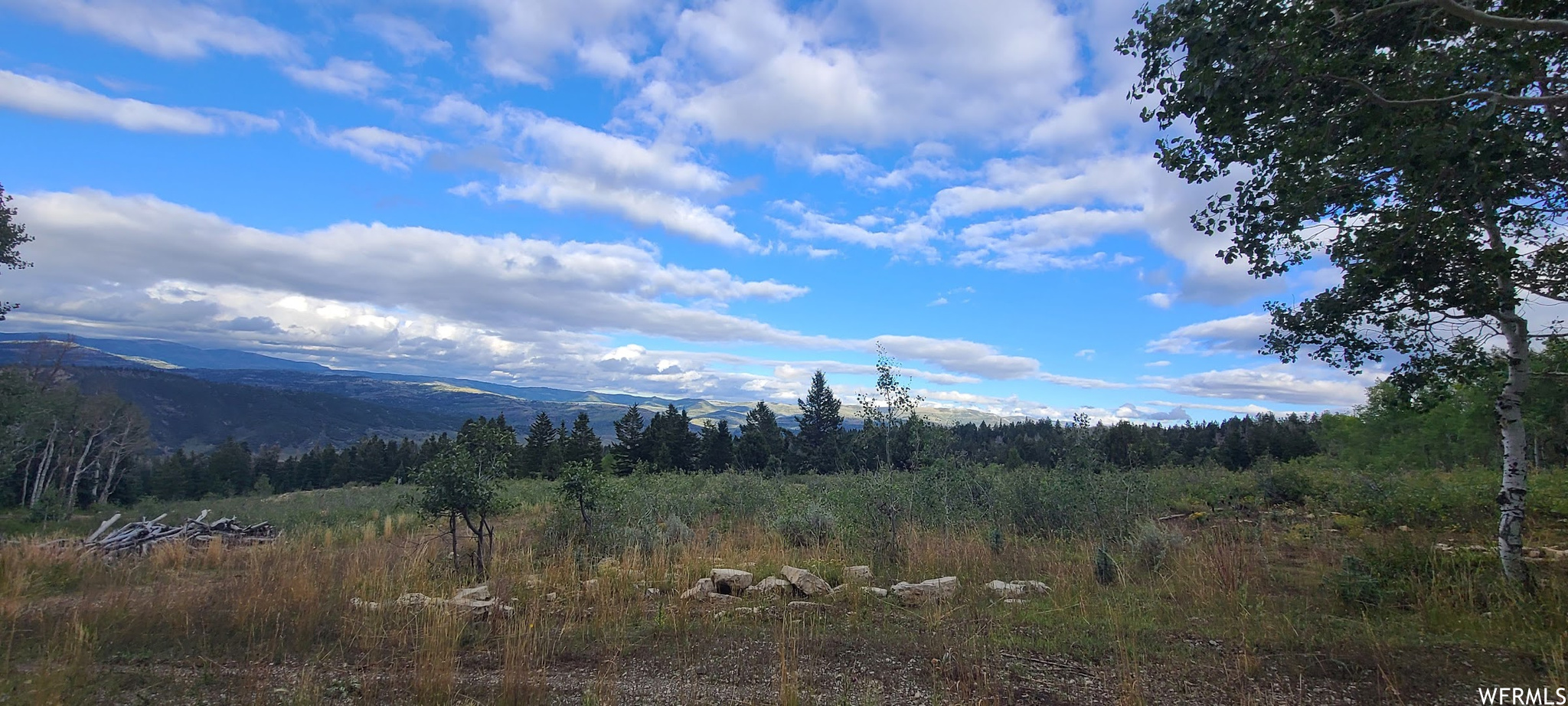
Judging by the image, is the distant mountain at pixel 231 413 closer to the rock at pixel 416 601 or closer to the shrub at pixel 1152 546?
the rock at pixel 416 601

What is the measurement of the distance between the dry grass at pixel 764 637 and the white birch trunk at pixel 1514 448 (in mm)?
410

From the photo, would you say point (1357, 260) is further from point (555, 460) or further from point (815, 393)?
point (555, 460)

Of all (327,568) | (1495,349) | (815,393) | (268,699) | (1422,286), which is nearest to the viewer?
(268,699)

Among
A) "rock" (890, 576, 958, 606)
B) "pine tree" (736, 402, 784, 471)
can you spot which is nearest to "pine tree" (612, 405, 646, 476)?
"pine tree" (736, 402, 784, 471)

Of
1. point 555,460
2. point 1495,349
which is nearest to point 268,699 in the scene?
point 1495,349

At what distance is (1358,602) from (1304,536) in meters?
5.17

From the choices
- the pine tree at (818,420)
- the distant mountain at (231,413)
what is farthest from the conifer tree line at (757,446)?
the distant mountain at (231,413)

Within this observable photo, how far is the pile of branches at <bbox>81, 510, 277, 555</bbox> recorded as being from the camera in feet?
39.6

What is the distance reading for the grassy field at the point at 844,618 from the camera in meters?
4.70

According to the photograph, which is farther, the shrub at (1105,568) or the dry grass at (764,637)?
the shrub at (1105,568)

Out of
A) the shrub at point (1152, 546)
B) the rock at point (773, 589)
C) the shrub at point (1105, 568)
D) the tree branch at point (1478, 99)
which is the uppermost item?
the tree branch at point (1478, 99)

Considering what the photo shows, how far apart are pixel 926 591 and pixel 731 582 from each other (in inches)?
99.8

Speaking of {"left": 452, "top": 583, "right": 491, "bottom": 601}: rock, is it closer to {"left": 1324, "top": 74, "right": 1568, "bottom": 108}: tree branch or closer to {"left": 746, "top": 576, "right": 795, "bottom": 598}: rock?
{"left": 746, "top": 576, "right": 795, "bottom": 598}: rock

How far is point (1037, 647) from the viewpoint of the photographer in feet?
18.2
